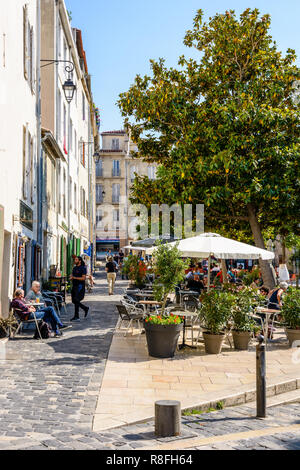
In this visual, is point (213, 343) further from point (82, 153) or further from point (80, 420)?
point (82, 153)

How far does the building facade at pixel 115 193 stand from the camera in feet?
205

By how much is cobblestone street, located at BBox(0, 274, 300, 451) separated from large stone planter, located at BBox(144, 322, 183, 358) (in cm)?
88

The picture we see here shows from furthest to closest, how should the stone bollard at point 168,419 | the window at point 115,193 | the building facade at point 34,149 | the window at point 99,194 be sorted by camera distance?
1. the window at point 115,193
2. the window at point 99,194
3. the building facade at point 34,149
4. the stone bollard at point 168,419

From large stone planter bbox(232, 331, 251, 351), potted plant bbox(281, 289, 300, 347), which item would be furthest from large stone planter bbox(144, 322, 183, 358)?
potted plant bbox(281, 289, 300, 347)

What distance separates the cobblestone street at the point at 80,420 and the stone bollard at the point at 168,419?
96 mm

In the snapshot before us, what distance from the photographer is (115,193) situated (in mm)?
64812

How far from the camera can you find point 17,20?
13.0m

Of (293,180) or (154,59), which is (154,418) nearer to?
(293,180)

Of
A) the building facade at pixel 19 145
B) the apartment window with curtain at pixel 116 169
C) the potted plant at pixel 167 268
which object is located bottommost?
the potted plant at pixel 167 268

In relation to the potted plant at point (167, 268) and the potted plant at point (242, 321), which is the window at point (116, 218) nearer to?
the potted plant at point (242, 321)

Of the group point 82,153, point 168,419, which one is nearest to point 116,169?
point 82,153

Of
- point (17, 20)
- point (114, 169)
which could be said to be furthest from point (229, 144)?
point (114, 169)

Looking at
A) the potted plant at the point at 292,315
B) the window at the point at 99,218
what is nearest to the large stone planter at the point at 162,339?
the potted plant at the point at 292,315

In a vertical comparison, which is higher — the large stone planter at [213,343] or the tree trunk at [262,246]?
the tree trunk at [262,246]
